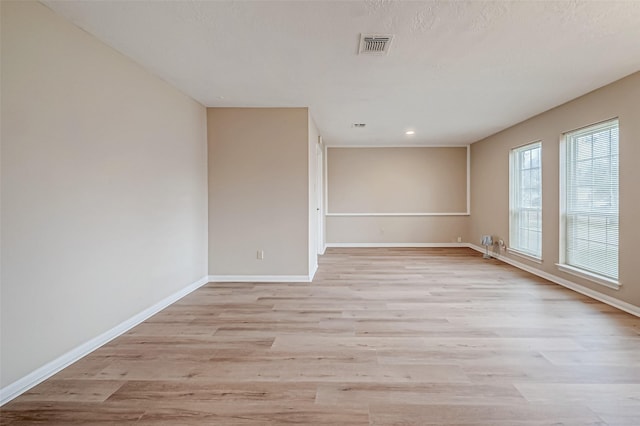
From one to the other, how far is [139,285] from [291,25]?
2602mm

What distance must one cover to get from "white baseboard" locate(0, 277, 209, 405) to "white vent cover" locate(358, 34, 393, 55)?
3.06 m

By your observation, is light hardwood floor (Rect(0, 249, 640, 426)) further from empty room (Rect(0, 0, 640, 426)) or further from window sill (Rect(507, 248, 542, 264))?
window sill (Rect(507, 248, 542, 264))

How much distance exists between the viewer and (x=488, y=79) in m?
3.22

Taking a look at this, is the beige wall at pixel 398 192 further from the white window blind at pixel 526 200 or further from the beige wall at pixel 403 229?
the white window blind at pixel 526 200

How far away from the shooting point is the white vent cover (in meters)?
2.35

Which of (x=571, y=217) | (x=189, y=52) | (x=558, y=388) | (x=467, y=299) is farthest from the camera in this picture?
(x=571, y=217)

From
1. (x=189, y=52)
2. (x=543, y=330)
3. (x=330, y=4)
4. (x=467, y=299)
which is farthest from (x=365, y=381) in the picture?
(x=189, y=52)

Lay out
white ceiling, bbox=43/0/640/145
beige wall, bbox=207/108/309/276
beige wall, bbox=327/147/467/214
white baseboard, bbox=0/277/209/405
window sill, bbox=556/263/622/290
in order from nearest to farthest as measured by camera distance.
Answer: white baseboard, bbox=0/277/209/405, white ceiling, bbox=43/0/640/145, window sill, bbox=556/263/622/290, beige wall, bbox=207/108/309/276, beige wall, bbox=327/147/467/214

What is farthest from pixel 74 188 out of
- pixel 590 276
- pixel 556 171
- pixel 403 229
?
pixel 403 229

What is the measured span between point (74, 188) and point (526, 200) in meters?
5.85

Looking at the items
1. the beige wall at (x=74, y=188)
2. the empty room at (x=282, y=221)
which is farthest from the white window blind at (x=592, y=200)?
the beige wall at (x=74, y=188)

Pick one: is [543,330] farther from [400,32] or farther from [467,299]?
[400,32]

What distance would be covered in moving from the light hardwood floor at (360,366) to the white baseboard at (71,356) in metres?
0.06

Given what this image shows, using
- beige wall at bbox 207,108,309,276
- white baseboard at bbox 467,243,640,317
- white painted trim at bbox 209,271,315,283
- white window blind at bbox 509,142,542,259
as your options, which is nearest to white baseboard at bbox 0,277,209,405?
white painted trim at bbox 209,271,315,283
